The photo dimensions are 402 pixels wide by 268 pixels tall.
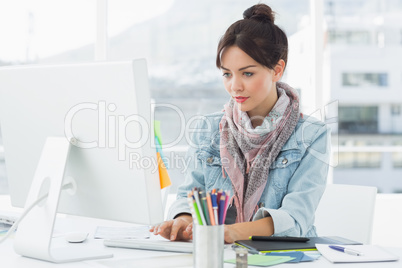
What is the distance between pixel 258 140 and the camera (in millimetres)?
1795

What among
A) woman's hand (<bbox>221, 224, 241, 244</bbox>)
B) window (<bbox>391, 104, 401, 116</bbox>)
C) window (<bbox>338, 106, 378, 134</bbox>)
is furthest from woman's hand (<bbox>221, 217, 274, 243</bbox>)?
window (<bbox>391, 104, 401, 116</bbox>)

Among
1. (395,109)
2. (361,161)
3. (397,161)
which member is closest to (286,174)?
(395,109)

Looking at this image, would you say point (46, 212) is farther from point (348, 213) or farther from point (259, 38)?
point (348, 213)

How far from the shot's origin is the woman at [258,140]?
1.69 m

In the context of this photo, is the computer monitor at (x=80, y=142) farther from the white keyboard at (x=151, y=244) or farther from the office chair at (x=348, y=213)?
the office chair at (x=348, y=213)

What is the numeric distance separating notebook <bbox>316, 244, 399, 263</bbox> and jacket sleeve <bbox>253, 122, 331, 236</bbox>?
228mm

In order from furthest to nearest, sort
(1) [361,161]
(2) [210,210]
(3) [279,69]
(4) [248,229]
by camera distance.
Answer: (1) [361,161] < (3) [279,69] < (4) [248,229] < (2) [210,210]

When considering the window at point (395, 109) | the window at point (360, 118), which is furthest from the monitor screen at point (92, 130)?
the window at point (395, 109)

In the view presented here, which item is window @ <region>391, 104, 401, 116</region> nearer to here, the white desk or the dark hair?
the dark hair

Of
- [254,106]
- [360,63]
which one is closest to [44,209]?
[254,106]

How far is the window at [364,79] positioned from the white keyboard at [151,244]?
20329 millimetres

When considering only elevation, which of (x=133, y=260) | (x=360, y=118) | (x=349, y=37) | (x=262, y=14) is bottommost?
(x=133, y=260)

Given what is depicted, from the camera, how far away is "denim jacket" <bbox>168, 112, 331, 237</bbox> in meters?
1.54

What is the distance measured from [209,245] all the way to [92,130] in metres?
0.34
